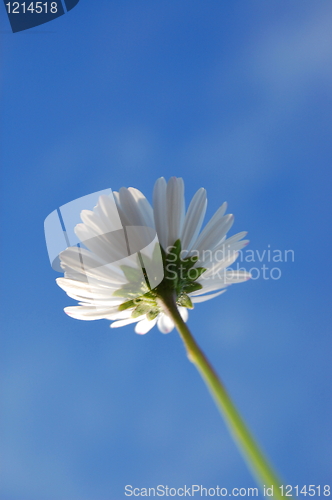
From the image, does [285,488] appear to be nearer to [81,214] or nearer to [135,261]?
[135,261]

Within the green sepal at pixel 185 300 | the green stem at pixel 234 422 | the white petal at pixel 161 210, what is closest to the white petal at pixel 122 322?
the green sepal at pixel 185 300

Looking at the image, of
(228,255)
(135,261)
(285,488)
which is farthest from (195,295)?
(285,488)

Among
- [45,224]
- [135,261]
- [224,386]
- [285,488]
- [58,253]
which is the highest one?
[45,224]

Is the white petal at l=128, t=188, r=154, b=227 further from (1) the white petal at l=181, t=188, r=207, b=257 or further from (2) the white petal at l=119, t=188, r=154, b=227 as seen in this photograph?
(1) the white petal at l=181, t=188, r=207, b=257

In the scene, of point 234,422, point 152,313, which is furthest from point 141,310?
point 234,422

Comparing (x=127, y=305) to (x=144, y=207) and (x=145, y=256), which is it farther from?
(x=144, y=207)

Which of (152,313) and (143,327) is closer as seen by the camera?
(152,313)
